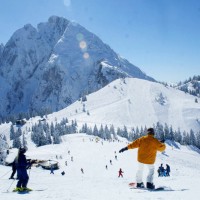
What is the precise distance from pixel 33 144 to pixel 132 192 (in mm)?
160933

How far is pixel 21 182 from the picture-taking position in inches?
606

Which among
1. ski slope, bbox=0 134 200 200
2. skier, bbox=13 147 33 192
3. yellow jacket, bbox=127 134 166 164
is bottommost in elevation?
ski slope, bbox=0 134 200 200

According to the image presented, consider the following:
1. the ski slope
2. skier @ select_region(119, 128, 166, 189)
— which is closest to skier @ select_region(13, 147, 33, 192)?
the ski slope

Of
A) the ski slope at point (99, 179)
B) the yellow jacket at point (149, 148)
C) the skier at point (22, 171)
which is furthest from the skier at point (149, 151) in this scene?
the skier at point (22, 171)

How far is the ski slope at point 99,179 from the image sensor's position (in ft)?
41.2

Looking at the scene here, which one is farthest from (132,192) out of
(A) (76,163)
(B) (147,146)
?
(A) (76,163)

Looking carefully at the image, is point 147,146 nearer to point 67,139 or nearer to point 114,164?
point 114,164

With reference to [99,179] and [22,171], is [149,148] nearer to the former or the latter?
[22,171]

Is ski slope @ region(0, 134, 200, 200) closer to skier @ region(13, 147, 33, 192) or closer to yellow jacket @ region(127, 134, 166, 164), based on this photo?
skier @ region(13, 147, 33, 192)

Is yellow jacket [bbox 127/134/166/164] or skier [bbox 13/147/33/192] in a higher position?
yellow jacket [bbox 127/134/166/164]

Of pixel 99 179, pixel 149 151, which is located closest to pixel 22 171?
pixel 149 151

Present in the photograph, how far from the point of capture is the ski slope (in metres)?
12.6

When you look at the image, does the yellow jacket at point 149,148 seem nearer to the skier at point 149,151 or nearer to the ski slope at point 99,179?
the skier at point 149,151

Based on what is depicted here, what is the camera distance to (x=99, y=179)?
2628cm
